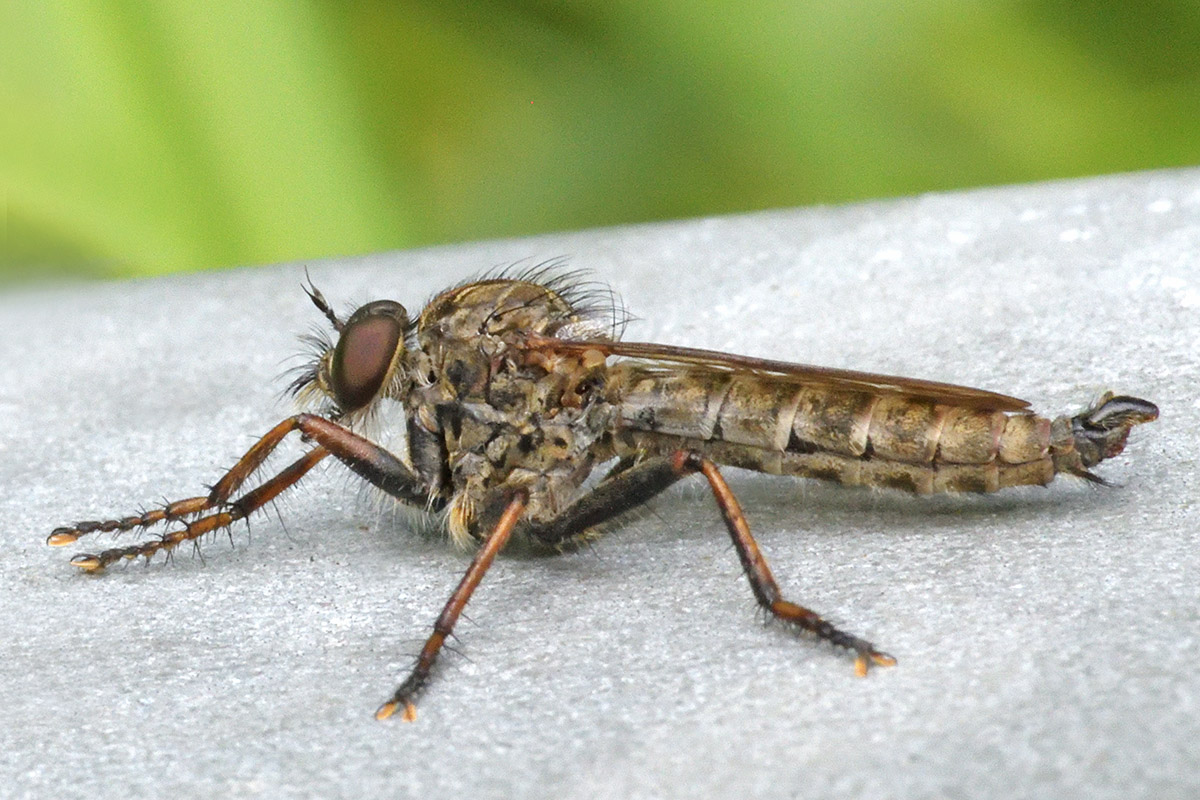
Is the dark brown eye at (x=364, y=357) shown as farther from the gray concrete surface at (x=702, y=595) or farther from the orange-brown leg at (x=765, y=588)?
the orange-brown leg at (x=765, y=588)

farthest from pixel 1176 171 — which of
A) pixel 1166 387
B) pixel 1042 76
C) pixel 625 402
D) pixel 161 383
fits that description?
pixel 161 383

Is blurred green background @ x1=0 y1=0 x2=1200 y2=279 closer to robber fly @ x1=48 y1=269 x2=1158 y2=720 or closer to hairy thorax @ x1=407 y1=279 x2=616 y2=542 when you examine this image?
robber fly @ x1=48 y1=269 x2=1158 y2=720

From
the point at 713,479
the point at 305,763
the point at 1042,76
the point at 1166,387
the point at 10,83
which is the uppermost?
the point at 1042,76

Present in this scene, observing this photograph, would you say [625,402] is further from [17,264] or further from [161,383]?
[17,264]

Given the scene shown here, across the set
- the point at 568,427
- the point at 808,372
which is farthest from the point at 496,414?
the point at 808,372

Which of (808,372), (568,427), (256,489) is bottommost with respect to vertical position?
(256,489)

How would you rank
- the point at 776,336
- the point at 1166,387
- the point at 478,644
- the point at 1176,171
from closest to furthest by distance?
the point at 478,644 → the point at 1166,387 → the point at 776,336 → the point at 1176,171

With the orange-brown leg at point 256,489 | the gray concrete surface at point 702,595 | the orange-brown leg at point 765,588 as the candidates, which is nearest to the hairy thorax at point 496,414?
the orange-brown leg at point 256,489

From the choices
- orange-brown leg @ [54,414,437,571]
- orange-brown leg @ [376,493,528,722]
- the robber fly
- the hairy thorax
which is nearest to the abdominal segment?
the robber fly

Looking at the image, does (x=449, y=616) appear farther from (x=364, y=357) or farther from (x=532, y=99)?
(x=532, y=99)
